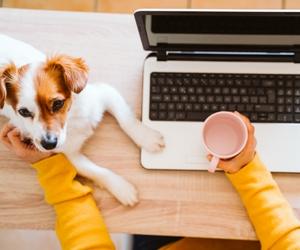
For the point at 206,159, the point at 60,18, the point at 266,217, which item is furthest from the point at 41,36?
the point at 266,217

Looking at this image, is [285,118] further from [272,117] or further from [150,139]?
[150,139]

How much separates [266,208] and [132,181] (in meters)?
0.27

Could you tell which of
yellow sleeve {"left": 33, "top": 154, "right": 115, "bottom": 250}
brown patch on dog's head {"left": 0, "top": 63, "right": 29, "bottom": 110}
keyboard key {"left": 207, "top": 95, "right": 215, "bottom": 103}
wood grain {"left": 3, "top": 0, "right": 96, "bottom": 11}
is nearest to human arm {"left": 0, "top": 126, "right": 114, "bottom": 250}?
yellow sleeve {"left": 33, "top": 154, "right": 115, "bottom": 250}

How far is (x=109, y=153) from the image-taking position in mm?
957

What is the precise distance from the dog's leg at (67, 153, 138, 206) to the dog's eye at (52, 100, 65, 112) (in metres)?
0.11

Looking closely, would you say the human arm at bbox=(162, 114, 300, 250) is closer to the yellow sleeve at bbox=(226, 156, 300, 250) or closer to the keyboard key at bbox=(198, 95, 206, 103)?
the yellow sleeve at bbox=(226, 156, 300, 250)

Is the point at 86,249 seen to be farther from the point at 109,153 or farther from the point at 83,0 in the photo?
the point at 83,0

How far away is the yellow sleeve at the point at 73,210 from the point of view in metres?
0.90

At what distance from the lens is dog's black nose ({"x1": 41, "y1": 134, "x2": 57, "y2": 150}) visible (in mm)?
897

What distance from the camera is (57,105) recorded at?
0.91 meters

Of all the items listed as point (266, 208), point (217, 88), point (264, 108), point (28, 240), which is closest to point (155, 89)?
point (217, 88)

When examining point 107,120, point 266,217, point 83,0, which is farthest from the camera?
point 83,0

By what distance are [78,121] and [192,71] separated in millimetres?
270

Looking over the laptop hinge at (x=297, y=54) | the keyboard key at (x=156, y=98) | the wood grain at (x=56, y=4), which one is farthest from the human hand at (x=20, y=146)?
the wood grain at (x=56, y=4)
